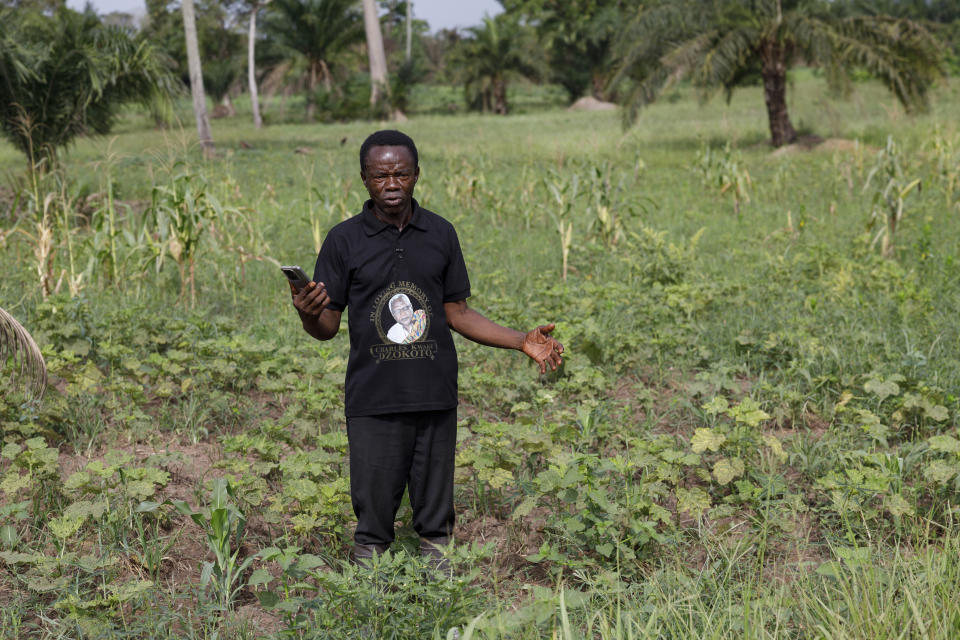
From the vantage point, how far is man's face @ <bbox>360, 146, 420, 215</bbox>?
2422 mm

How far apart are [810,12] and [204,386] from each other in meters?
14.2

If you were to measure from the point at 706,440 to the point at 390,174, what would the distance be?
1657mm

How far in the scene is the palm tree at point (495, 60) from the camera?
3216 cm

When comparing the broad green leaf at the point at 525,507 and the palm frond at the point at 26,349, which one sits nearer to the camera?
the broad green leaf at the point at 525,507

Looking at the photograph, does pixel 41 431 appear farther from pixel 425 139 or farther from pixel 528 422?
pixel 425 139

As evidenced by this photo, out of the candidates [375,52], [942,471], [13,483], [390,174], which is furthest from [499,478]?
[375,52]

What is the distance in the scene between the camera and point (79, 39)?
10.9 m

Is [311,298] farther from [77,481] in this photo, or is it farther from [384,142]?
[77,481]

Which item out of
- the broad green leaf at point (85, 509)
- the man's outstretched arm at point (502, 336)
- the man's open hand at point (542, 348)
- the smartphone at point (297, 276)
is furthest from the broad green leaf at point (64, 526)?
the man's open hand at point (542, 348)

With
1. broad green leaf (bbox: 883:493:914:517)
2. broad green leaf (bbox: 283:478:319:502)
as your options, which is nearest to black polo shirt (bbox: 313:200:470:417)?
broad green leaf (bbox: 283:478:319:502)

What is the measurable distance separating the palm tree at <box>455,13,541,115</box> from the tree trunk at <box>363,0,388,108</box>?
501cm

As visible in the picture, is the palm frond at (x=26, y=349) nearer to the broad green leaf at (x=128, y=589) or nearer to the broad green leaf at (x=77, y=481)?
the broad green leaf at (x=77, y=481)

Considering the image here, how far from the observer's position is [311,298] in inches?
90.5

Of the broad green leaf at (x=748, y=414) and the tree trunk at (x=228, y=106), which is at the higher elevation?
the tree trunk at (x=228, y=106)
